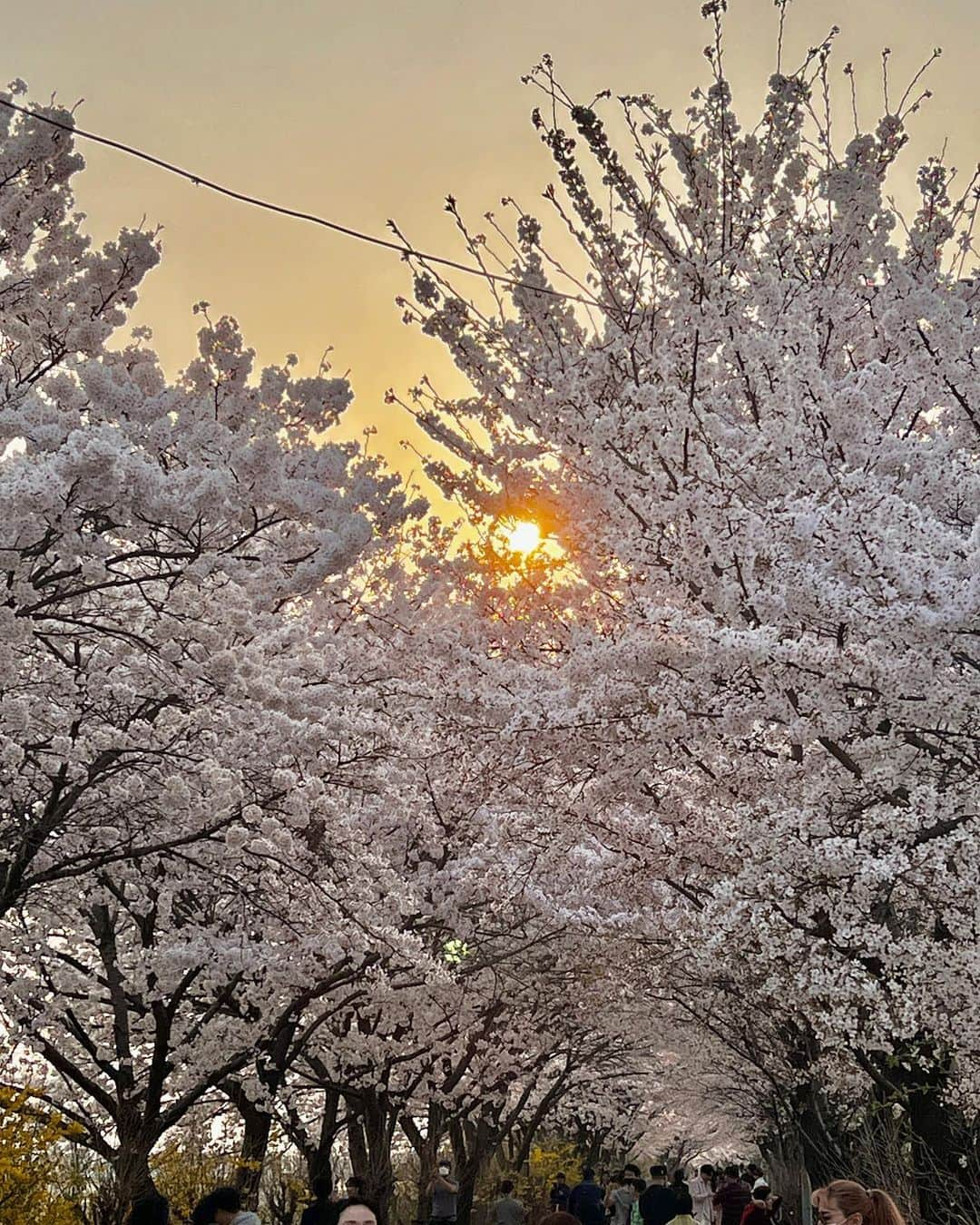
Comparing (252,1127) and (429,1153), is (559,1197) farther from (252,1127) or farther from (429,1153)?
(252,1127)

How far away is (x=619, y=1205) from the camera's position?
18.7m

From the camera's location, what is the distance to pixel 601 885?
11.1m

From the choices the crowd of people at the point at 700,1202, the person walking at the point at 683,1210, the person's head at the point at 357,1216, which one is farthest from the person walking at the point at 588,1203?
the person's head at the point at 357,1216

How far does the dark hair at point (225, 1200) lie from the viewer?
636 centimetres

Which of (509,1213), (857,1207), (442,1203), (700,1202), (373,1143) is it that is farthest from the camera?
(700,1202)

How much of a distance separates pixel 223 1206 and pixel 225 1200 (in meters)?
0.03

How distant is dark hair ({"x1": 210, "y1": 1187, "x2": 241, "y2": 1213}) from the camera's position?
6.36 meters

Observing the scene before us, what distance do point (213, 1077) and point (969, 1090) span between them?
6.47m

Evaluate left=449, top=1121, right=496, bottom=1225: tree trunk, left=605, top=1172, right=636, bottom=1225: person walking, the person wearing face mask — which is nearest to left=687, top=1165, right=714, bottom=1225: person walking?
left=605, top=1172, right=636, bottom=1225: person walking

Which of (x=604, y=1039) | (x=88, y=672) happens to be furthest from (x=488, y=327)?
(x=604, y=1039)

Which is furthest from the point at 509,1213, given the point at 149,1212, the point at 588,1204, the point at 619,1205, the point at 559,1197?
the point at 149,1212

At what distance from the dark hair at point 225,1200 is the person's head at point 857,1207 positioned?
3466 millimetres

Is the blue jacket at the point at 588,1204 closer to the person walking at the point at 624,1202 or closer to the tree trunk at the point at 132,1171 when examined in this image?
the person walking at the point at 624,1202

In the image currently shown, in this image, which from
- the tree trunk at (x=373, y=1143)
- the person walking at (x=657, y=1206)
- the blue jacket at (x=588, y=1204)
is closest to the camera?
the person walking at (x=657, y=1206)
